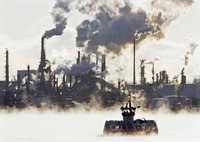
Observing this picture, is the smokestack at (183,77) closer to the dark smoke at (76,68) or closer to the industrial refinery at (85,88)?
the industrial refinery at (85,88)

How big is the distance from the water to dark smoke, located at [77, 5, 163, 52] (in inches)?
11.7

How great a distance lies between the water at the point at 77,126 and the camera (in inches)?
148

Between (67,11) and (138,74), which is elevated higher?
(67,11)

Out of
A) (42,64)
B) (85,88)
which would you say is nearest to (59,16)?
(42,64)

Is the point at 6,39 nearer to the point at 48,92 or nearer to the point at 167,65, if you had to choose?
the point at 48,92

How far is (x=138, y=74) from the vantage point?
12.4 feet

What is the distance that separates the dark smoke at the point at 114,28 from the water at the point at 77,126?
0.98 feet

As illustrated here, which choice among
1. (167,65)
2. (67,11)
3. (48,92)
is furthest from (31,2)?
(167,65)

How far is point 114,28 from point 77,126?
440 millimetres

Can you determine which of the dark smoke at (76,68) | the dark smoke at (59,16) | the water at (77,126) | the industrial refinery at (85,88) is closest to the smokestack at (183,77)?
the industrial refinery at (85,88)

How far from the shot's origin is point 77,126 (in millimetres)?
3783

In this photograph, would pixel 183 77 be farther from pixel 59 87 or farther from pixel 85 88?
pixel 59 87

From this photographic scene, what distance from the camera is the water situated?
3.77m

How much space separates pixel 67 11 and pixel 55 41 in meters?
0.14
